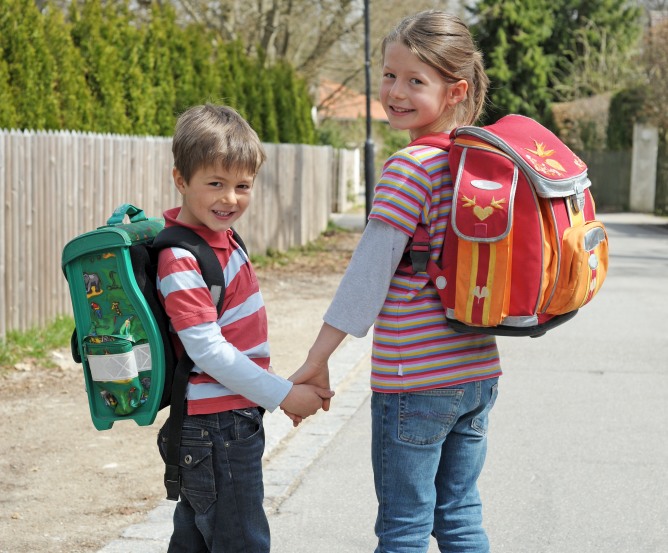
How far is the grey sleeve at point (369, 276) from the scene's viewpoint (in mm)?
2635

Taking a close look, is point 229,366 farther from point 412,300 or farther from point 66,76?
point 66,76

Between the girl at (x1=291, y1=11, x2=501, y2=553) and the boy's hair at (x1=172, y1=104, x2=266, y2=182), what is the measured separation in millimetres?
361

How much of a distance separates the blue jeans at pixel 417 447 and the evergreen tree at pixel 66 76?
7080mm

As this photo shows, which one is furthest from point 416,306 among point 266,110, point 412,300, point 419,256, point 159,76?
point 266,110

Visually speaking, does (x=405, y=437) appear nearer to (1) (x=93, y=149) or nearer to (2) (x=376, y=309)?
(2) (x=376, y=309)

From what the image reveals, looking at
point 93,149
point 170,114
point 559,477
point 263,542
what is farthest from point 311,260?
point 263,542

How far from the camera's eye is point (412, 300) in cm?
268

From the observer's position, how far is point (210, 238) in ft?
8.98

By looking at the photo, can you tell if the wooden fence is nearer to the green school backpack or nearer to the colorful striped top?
the green school backpack

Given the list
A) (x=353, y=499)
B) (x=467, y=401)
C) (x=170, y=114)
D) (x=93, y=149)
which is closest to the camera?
(x=467, y=401)

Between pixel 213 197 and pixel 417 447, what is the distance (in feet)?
2.72

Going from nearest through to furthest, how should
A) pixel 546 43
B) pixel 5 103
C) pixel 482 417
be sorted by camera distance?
pixel 482 417 → pixel 5 103 → pixel 546 43

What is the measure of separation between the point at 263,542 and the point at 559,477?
7.89 feet

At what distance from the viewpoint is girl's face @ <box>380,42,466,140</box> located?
9.02 ft
